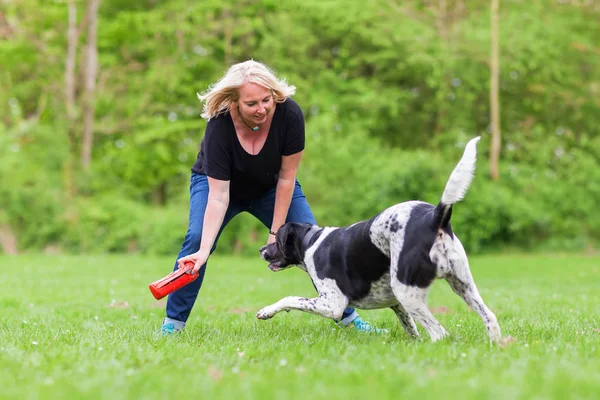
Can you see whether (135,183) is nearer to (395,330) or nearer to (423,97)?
(423,97)

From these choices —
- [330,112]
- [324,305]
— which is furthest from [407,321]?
[330,112]

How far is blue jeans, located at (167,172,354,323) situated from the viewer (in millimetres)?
5438

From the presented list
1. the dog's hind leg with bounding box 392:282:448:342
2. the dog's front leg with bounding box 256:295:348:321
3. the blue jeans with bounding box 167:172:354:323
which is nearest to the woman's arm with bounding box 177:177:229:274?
the blue jeans with bounding box 167:172:354:323

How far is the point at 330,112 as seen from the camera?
23.8m

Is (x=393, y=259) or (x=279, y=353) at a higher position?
(x=393, y=259)

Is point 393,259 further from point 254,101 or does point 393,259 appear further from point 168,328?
point 168,328

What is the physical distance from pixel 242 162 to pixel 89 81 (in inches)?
763

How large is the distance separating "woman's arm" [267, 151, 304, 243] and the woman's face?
1.94 feet

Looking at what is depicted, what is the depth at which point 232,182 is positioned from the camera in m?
5.45

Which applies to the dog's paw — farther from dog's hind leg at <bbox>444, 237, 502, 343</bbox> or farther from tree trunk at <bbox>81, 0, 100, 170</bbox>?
tree trunk at <bbox>81, 0, 100, 170</bbox>

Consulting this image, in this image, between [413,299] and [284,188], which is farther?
[284,188]

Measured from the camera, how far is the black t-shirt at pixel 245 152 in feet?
17.0

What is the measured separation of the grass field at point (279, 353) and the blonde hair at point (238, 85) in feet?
5.67

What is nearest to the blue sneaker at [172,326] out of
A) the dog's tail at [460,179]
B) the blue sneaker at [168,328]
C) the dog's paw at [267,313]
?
the blue sneaker at [168,328]
